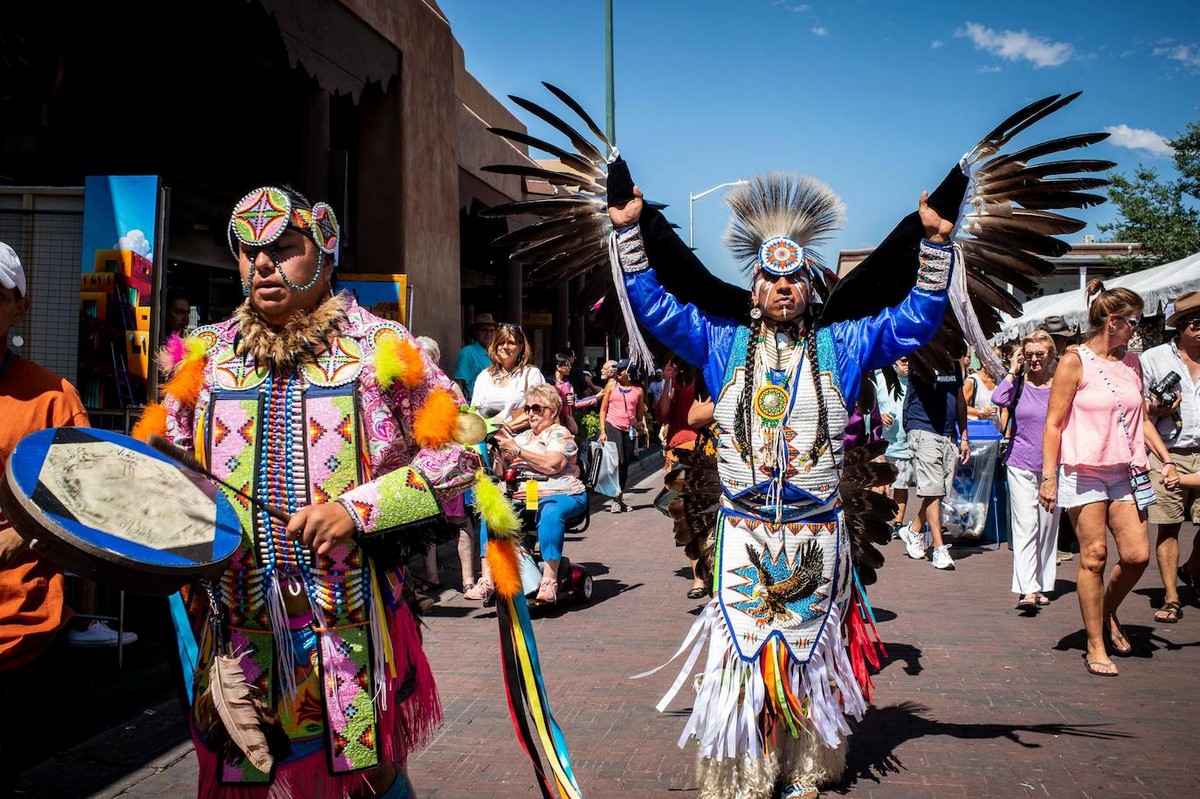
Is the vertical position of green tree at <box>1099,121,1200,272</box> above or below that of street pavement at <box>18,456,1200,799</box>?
above

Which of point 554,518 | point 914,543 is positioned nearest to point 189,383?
point 554,518

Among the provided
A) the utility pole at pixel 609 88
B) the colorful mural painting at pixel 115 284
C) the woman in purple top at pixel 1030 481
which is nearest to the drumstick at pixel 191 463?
the colorful mural painting at pixel 115 284

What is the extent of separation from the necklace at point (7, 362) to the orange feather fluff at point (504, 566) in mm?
1598

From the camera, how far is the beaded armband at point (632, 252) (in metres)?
4.25

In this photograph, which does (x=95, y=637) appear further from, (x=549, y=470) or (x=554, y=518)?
(x=549, y=470)

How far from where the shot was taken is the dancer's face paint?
4086mm

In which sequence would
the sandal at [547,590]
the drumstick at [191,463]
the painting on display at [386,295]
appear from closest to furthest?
the drumstick at [191,463] < the sandal at [547,590] < the painting on display at [386,295]

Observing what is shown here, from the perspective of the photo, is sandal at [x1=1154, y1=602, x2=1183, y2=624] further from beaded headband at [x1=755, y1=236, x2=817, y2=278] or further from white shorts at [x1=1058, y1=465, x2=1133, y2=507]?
beaded headband at [x1=755, y1=236, x2=817, y2=278]

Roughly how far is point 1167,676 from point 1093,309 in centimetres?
212

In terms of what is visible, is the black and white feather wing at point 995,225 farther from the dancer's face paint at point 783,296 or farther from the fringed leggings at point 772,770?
the fringed leggings at point 772,770

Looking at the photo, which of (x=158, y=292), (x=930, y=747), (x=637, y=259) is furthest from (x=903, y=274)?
(x=158, y=292)

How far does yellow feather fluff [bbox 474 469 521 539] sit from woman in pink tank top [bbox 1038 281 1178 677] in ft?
13.3

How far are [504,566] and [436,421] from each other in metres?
→ 0.50

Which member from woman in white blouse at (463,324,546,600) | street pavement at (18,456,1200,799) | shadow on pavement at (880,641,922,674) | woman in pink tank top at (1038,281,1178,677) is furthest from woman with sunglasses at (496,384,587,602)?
woman in pink tank top at (1038,281,1178,677)
